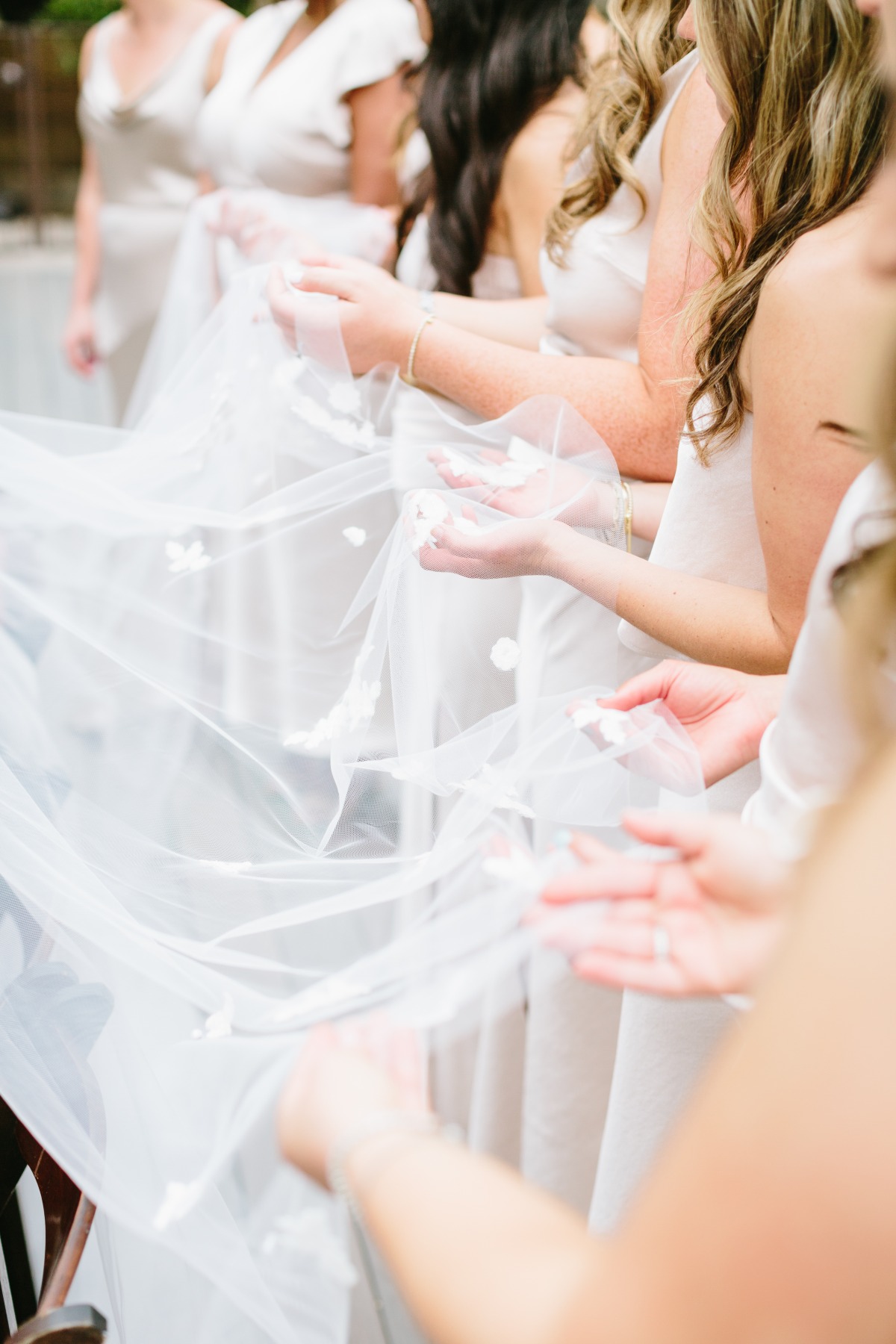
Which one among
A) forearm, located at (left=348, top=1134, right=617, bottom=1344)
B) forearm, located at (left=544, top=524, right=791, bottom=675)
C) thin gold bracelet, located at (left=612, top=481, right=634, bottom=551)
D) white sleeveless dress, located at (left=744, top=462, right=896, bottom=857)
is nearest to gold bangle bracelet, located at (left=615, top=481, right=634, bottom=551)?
thin gold bracelet, located at (left=612, top=481, right=634, bottom=551)

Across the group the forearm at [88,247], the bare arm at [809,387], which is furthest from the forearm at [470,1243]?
the forearm at [88,247]

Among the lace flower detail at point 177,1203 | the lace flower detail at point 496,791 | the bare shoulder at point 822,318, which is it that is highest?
the bare shoulder at point 822,318

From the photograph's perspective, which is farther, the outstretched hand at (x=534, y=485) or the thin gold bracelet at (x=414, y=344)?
the thin gold bracelet at (x=414, y=344)

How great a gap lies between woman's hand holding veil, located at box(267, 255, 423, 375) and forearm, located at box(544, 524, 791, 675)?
16.4 inches

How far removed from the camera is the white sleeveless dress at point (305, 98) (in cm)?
238

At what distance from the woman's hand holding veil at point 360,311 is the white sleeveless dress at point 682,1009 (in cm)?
45

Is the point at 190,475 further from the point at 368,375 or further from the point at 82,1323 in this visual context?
the point at 82,1323

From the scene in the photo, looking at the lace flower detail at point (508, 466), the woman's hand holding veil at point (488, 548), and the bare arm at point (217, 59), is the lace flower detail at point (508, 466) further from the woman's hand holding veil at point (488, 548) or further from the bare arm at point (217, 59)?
the bare arm at point (217, 59)

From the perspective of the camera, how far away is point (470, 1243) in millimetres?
514

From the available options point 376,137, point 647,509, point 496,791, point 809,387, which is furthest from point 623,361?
point 376,137

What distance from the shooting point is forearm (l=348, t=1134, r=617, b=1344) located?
48 centimetres

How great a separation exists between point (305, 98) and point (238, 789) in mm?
1886

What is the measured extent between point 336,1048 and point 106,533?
88cm

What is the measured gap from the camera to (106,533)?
4.55 feet
